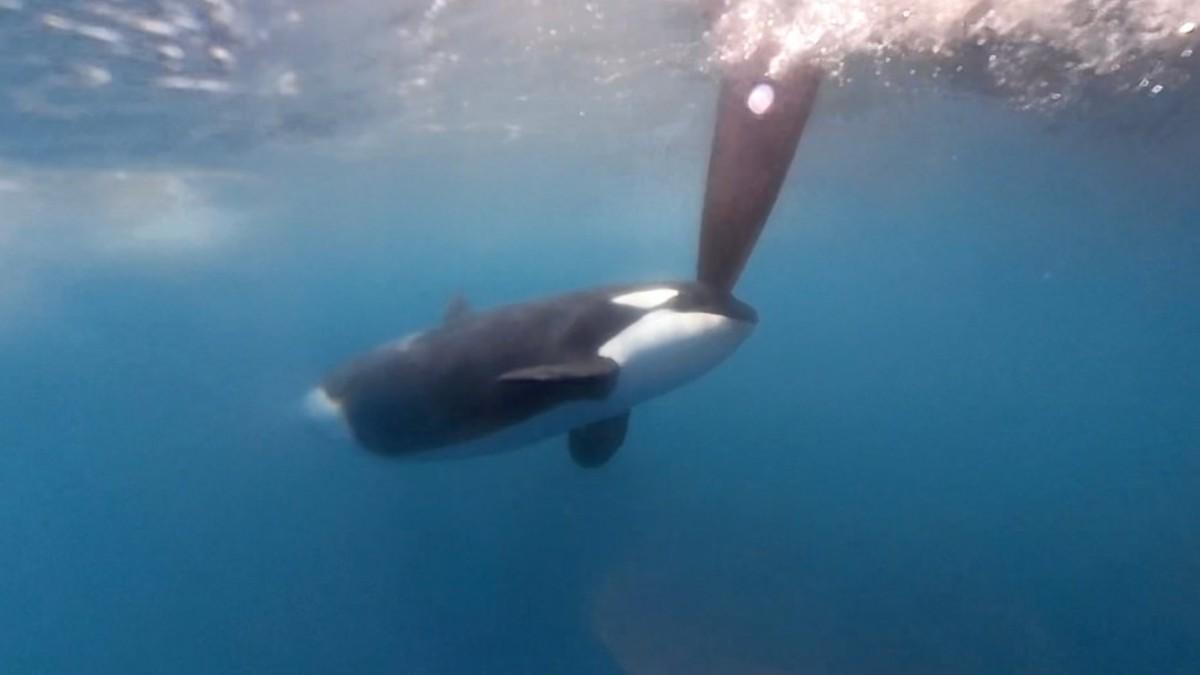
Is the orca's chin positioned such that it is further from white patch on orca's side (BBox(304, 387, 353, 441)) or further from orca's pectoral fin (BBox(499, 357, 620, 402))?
orca's pectoral fin (BBox(499, 357, 620, 402))

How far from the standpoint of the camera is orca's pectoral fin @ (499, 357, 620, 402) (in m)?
7.77

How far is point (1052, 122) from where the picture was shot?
2069 cm

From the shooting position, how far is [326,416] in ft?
31.6

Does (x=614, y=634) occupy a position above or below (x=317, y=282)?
below

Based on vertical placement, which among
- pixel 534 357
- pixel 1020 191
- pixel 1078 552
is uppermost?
pixel 1020 191

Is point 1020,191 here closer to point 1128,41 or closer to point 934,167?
point 934,167

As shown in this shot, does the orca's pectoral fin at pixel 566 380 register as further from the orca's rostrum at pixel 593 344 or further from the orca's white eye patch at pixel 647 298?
the orca's white eye patch at pixel 647 298

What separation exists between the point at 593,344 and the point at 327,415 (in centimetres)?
285

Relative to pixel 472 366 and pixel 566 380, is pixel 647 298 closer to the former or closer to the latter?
pixel 566 380

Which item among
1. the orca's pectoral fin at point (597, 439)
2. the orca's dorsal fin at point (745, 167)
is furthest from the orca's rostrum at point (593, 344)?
the orca's pectoral fin at point (597, 439)

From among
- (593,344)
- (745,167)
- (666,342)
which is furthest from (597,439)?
(745,167)

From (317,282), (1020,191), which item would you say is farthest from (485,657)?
(317,282)

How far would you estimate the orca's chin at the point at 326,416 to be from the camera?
9.52 metres

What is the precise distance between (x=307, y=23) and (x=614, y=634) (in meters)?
10.6
